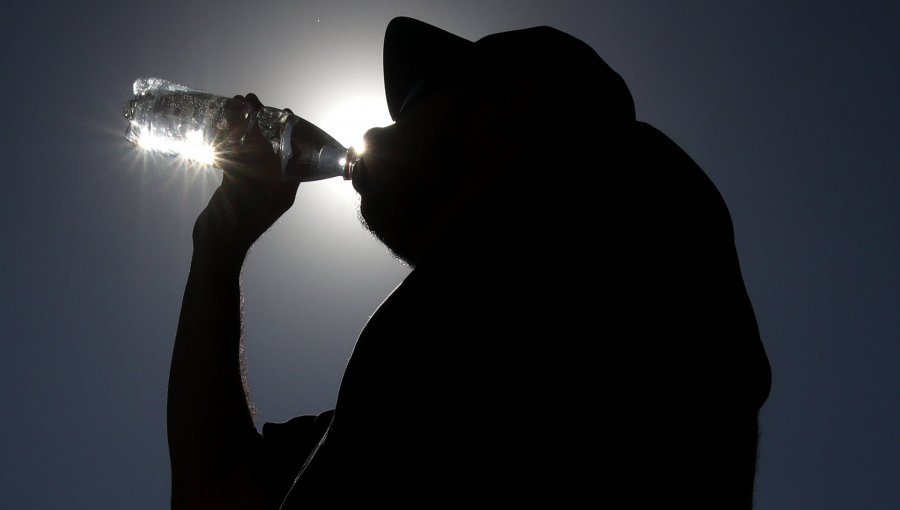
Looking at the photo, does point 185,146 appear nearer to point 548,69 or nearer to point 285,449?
point 285,449

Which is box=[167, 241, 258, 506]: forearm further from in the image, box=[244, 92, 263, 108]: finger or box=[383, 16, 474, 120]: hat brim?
box=[383, 16, 474, 120]: hat brim

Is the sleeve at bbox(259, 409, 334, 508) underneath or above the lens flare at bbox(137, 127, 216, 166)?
underneath

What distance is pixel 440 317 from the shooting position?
63cm

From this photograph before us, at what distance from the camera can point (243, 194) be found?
1589 mm

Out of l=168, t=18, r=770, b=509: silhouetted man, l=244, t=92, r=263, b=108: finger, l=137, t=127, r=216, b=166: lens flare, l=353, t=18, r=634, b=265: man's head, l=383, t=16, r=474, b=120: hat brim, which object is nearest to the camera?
l=168, t=18, r=770, b=509: silhouetted man

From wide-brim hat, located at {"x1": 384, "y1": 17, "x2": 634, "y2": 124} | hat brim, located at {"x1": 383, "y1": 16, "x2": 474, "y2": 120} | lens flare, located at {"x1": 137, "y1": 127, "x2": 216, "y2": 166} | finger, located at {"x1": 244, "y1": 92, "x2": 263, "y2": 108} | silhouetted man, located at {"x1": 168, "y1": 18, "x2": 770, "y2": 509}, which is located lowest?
silhouetted man, located at {"x1": 168, "y1": 18, "x2": 770, "y2": 509}

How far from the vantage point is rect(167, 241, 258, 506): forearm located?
1.27 meters

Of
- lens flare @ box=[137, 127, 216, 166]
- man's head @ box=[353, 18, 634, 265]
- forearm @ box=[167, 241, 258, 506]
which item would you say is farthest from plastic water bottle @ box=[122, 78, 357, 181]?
man's head @ box=[353, 18, 634, 265]

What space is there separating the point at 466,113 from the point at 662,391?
0.48 metres

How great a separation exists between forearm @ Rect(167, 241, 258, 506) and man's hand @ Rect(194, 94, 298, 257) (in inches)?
2.9

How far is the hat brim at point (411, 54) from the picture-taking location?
1.17m

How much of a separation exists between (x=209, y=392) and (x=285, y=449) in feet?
0.70

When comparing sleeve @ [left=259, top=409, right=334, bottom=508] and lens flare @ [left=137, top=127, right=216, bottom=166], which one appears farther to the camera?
lens flare @ [left=137, top=127, right=216, bottom=166]

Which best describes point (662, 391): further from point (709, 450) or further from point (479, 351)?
point (479, 351)
